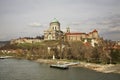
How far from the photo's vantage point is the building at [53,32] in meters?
103

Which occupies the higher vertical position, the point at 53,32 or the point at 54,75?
Answer: the point at 53,32

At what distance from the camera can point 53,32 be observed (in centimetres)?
10262

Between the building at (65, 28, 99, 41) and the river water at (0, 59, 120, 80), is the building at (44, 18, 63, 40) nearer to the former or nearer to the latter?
the building at (65, 28, 99, 41)

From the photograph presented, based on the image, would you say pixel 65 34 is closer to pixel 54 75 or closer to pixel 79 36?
pixel 79 36

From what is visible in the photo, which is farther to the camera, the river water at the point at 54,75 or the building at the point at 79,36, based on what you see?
the building at the point at 79,36

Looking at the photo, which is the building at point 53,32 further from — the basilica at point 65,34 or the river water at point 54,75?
the river water at point 54,75

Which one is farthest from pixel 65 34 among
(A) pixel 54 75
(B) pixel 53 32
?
(A) pixel 54 75

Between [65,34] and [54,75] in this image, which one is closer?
[54,75]

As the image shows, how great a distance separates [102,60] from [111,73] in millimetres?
10037

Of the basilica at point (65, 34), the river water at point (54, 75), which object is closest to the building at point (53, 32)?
the basilica at point (65, 34)

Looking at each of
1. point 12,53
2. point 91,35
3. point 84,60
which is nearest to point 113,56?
point 84,60

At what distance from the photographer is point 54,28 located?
347 ft

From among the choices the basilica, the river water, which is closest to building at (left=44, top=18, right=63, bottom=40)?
the basilica

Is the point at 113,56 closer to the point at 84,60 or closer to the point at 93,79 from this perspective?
the point at 84,60
